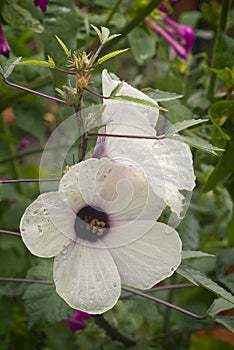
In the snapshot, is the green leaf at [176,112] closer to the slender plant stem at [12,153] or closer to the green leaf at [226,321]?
the green leaf at [226,321]

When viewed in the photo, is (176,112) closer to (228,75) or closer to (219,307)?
(228,75)

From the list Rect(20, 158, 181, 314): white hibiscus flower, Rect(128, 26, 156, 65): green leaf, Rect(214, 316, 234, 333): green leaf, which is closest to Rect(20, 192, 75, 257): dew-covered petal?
Rect(20, 158, 181, 314): white hibiscus flower

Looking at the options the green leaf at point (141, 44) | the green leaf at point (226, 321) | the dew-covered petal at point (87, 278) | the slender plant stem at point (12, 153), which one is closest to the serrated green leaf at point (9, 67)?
the dew-covered petal at point (87, 278)

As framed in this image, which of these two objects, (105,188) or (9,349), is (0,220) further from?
(105,188)

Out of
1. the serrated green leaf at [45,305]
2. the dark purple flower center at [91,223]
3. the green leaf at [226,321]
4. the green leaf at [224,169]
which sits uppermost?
the dark purple flower center at [91,223]

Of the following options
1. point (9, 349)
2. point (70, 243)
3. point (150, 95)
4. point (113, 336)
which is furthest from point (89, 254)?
point (9, 349)

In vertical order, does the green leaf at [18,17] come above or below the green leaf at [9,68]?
below

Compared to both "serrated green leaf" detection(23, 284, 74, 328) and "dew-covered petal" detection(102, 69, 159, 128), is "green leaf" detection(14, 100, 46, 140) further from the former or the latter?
"dew-covered petal" detection(102, 69, 159, 128)
